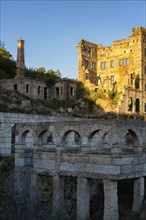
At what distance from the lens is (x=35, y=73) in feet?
181

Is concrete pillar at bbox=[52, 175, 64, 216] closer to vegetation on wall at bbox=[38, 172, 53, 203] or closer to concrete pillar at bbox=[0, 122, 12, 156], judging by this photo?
vegetation on wall at bbox=[38, 172, 53, 203]

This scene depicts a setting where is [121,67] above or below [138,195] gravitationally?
above

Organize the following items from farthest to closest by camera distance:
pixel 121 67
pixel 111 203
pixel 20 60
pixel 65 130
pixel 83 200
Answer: pixel 121 67 → pixel 20 60 → pixel 65 130 → pixel 83 200 → pixel 111 203

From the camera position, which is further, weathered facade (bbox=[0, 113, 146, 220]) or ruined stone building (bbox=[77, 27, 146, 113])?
ruined stone building (bbox=[77, 27, 146, 113])

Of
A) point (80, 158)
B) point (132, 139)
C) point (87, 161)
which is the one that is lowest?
point (87, 161)

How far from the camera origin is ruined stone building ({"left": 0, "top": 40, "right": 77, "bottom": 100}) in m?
46.7

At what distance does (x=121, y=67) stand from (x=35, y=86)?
1772 cm

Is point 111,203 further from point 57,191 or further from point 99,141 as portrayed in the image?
point 99,141

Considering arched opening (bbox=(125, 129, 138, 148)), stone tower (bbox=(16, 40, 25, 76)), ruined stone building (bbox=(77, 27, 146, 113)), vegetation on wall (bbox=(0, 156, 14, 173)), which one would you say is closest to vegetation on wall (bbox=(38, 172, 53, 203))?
vegetation on wall (bbox=(0, 156, 14, 173))

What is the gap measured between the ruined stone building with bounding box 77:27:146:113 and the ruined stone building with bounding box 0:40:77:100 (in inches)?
135

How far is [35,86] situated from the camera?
4812cm

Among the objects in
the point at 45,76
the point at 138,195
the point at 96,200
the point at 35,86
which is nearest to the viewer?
the point at 138,195

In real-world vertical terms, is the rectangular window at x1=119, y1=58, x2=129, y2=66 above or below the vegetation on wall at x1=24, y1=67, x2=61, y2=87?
above

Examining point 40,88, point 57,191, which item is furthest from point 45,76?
point 57,191
